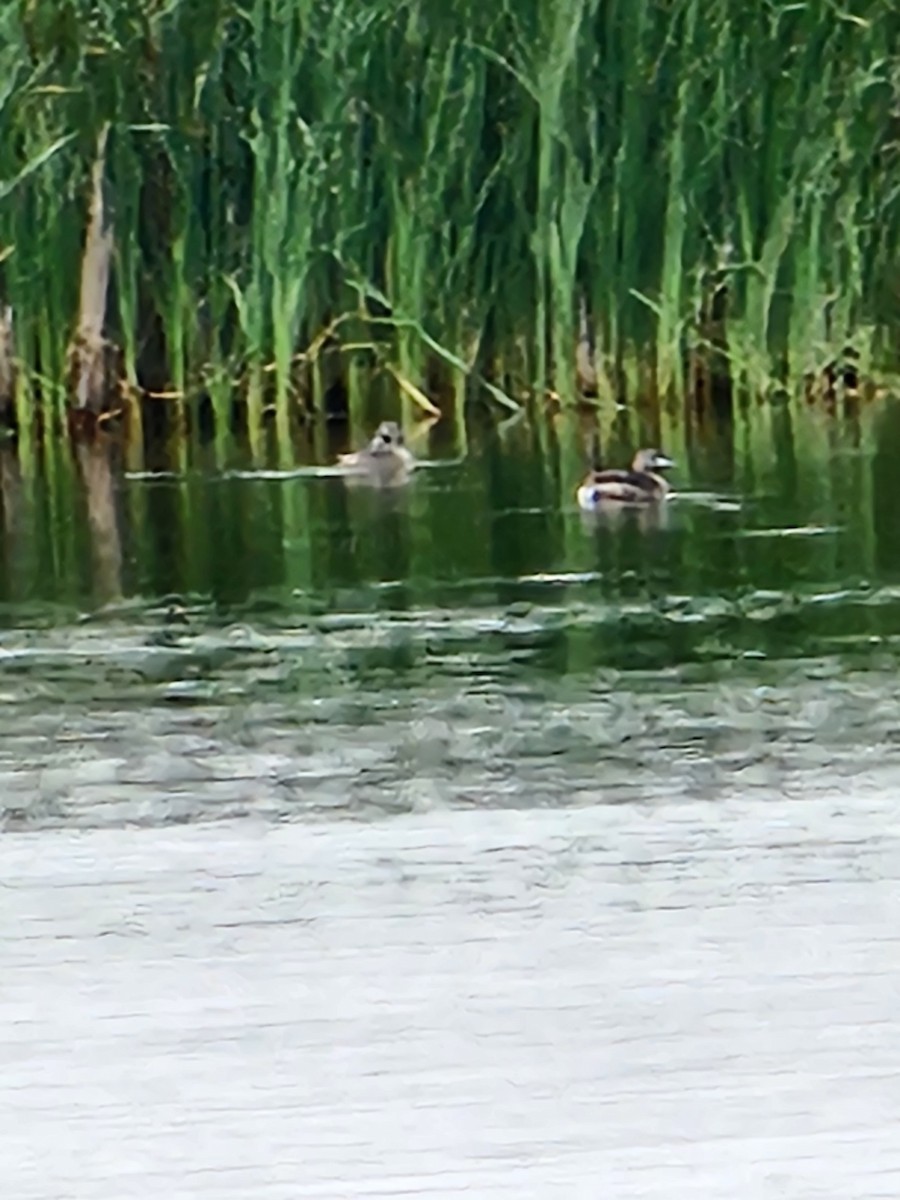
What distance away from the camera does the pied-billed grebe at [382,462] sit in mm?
3801

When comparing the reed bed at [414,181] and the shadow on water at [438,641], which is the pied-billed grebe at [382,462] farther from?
the reed bed at [414,181]

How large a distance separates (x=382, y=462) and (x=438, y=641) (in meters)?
1.38

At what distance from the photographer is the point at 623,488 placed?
337cm

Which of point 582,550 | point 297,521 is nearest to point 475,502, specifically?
point 297,521

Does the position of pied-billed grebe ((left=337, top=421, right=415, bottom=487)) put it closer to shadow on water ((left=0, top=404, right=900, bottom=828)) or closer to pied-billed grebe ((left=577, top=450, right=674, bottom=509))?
shadow on water ((left=0, top=404, right=900, bottom=828))

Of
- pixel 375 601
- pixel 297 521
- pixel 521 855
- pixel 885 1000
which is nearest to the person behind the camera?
pixel 885 1000

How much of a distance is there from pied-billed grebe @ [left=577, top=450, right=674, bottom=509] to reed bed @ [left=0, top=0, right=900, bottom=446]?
3.51 feet

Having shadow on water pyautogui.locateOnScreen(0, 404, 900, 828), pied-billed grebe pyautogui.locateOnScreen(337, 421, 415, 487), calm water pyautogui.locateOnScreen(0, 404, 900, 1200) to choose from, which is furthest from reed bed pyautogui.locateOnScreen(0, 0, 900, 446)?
calm water pyautogui.locateOnScreen(0, 404, 900, 1200)

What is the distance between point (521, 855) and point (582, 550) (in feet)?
4.83

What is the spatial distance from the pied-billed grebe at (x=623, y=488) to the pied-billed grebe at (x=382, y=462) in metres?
0.31

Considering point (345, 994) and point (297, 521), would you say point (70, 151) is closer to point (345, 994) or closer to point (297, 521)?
point (297, 521)

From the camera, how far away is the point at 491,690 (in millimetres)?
2264

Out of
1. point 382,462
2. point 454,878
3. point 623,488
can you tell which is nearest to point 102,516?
point 382,462

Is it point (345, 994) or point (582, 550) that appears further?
point (582, 550)
